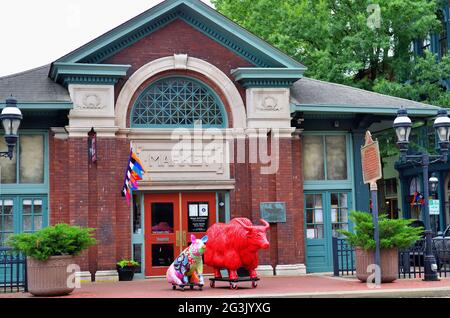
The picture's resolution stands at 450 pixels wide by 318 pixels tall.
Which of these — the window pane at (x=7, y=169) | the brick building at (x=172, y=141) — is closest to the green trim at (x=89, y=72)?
the brick building at (x=172, y=141)

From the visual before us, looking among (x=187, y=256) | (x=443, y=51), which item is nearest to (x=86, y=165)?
(x=187, y=256)

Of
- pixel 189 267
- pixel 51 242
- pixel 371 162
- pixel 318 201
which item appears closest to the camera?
pixel 51 242

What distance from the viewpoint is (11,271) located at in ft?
56.1

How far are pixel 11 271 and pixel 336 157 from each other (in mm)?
10040

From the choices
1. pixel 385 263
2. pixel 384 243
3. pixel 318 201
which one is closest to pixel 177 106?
pixel 318 201

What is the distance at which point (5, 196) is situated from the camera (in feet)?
64.6

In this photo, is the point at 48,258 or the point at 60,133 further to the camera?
the point at 60,133

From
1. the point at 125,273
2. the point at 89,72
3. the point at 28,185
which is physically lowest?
the point at 125,273

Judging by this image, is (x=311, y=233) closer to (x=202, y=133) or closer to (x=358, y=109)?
→ (x=358, y=109)

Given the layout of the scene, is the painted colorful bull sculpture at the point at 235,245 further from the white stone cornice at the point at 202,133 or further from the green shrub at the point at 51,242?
the white stone cornice at the point at 202,133

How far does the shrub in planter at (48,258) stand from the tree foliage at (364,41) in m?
16.3

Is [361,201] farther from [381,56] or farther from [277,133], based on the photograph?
[381,56]

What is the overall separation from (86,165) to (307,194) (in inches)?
257

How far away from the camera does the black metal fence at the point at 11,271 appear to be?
667 inches
